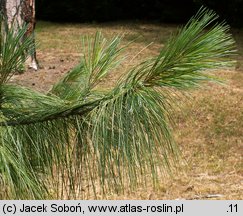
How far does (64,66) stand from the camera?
7891mm

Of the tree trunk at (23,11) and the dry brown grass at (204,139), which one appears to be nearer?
the dry brown grass at (204,139)

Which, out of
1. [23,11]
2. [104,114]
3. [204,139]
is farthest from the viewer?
[23,11]

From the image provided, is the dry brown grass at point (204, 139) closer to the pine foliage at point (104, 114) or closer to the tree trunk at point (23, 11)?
the tree trunk at point (23, 11)

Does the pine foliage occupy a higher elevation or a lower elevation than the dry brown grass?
higher

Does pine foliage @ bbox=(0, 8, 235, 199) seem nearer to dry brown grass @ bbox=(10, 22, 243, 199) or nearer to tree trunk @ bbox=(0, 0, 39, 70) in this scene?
dry brown grass @ bbox=(10, 22, 243, 199)

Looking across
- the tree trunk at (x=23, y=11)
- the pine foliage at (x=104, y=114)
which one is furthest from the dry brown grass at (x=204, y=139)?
the pine foliage at (x=104, y=114)

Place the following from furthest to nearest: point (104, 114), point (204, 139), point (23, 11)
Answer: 1. point (23, 11)
2. point (204, 139)
3. point (104, 114)

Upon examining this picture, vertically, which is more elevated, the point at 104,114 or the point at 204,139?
the point at 104,114

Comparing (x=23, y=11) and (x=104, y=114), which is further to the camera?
(x=23, y=11)

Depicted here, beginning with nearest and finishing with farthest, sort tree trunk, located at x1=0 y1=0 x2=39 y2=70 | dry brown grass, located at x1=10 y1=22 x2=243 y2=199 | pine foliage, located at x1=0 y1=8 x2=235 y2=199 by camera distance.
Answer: pine foliage, located at x1=0 y1=8 x2=235 y2=199
dry brown grass, located at x1=10 y1=22 x2=243 y2=199
tree trunk, located at x1=0 y1=0 x2=39 y2=70

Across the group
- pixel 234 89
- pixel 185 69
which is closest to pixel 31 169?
pixel 185 69

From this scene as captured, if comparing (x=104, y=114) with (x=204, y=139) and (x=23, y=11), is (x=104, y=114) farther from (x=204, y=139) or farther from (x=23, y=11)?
(x=23, y=11)

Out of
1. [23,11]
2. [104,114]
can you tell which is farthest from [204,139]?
[104,114]

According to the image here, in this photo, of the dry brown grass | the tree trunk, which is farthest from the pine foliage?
the tree trunk
